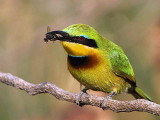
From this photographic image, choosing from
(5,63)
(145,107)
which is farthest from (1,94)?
(145,107)

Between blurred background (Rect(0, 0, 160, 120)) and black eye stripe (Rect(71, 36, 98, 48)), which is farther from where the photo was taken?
blurred background (Rect(0, 0, 160, 120))

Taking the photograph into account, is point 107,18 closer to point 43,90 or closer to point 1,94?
point 1,94

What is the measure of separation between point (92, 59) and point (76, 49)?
156 millimetres

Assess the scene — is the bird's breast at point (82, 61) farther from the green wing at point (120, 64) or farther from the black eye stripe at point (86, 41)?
the green wing at point (120, 64)

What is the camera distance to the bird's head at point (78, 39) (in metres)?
2.89

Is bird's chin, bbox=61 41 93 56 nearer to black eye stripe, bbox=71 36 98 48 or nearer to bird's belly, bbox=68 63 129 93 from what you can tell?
black eye stripe, bbox=71 36 98 48

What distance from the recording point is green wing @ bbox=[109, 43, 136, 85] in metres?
3.27

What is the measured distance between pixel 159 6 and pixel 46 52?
1.05 metres

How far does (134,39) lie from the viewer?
402cm

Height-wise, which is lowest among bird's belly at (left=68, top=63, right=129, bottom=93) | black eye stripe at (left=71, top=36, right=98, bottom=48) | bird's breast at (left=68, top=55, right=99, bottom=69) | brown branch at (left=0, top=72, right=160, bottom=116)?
brown branch at (left=0, top=72, right=160, bottom=116)

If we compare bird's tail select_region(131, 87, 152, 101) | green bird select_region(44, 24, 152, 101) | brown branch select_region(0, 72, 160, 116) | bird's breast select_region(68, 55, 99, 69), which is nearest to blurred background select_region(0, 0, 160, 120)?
bird's tail select_region(131, 87, 152, 101)

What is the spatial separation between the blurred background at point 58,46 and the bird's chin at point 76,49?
688mm

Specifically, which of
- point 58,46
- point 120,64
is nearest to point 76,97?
point 120,64

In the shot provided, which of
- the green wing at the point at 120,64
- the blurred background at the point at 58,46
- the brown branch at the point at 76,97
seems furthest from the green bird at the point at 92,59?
the blurred background at the point at 58,46
